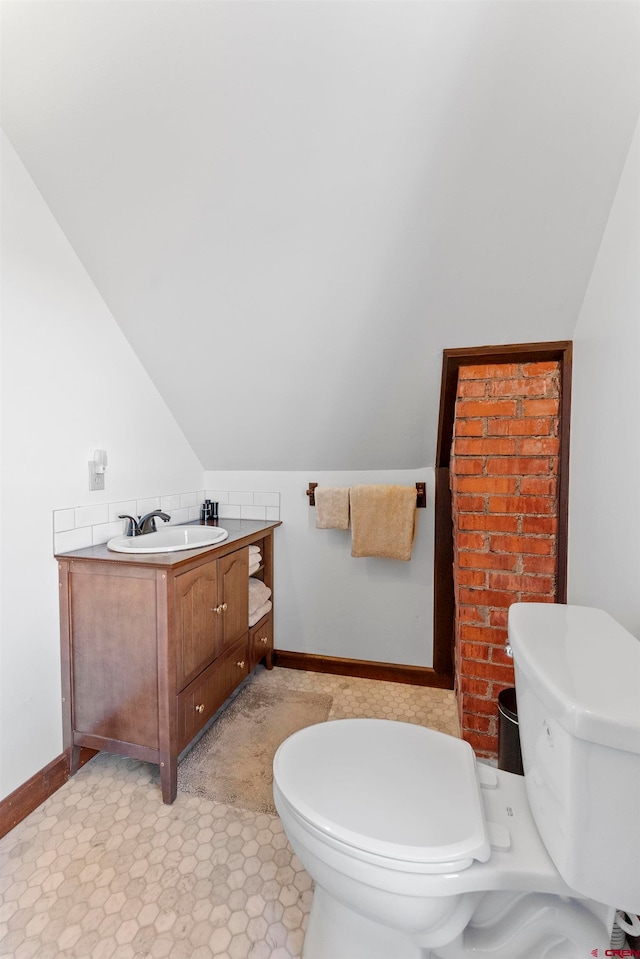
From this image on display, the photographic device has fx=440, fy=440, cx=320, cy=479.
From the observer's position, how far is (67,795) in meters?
1.59

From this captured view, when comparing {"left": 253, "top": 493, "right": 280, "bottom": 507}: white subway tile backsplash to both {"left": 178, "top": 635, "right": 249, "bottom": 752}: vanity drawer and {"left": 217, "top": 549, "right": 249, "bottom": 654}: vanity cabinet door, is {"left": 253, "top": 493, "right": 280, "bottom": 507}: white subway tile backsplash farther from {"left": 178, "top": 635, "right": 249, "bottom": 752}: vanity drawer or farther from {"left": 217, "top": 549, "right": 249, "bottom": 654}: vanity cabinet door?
{"left": 178, "top": 635, "right": 249, "bottom": 752}: vanity drawer

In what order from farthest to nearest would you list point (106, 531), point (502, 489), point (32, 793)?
point (106, 531) → point (502, 489) → point (32, 793)

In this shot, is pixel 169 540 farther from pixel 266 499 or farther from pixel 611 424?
pixel 611 424

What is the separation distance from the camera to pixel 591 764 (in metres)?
0.69

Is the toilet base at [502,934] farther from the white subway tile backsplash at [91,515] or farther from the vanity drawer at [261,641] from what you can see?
the white subway tile backsplash at [91,515]

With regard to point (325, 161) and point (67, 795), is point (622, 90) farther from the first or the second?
point (67, 795)

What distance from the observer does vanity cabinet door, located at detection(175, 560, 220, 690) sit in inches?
62.8

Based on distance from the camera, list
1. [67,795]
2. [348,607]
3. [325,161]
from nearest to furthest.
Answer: [325,161] → [67,795] → [348,607]

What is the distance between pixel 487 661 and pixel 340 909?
1.06m

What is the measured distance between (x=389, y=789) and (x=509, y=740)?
2.62 feet

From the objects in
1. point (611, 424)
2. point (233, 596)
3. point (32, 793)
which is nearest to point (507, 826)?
point (611, 424)

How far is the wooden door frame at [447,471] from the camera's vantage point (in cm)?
167

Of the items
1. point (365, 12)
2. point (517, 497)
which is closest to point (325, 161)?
point (365, 12)

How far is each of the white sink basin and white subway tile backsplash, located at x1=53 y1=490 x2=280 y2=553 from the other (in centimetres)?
8
